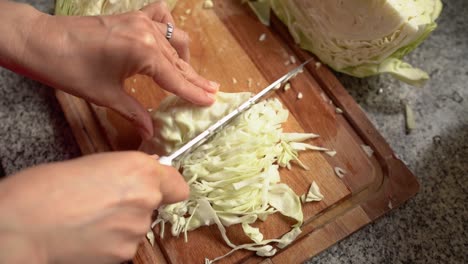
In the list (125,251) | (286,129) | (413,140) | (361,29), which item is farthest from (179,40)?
(413,140)

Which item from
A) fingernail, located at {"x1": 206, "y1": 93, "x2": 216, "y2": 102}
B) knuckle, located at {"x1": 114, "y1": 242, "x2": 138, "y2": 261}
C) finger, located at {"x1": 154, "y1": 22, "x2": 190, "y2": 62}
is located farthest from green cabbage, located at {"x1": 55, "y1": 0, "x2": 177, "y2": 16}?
knuckle, located at {"x1": 114, "y1": 242, "x2": 138, "y2": 261}

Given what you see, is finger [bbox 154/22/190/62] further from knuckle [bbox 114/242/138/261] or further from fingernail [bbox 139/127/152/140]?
knuckle [bbox 114/242/138/261]

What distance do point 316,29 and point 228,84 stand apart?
312mm

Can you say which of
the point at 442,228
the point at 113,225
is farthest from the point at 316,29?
the point at 113,225

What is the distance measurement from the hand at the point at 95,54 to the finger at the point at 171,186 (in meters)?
0.33

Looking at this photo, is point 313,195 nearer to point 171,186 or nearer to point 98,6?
point 171,186

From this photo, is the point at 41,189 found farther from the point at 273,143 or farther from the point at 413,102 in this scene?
the point at 413,102

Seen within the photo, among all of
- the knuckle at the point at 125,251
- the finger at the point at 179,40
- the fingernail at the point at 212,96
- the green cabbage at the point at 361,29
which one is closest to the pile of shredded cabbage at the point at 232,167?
the fingernail at the point at 212,96

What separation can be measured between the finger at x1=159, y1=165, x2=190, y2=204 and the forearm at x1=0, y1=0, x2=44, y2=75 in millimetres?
467

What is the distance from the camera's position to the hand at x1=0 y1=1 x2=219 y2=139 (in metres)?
1.06

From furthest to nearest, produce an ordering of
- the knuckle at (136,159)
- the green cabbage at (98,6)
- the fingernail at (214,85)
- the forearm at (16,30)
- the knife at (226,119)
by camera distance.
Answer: the green cabbage at (98,6), the fingernail at (214,85), the knife at (226,119), the forearm at (16,30), the knuckle at (136,159)

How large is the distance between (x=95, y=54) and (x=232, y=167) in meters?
0.45

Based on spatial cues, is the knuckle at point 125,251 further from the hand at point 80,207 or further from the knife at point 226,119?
the knife at point 226,119

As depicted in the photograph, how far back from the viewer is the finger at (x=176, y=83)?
3.73 feet
